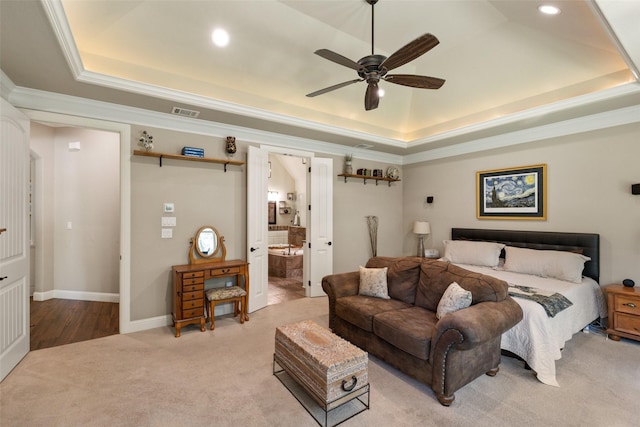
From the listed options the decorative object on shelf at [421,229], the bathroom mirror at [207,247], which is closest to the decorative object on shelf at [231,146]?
the bathroom mirror at [207,247]

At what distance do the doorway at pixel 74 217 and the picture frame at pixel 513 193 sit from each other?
5.91 m

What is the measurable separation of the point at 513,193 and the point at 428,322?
10.2ft

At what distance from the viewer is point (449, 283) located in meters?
2.93

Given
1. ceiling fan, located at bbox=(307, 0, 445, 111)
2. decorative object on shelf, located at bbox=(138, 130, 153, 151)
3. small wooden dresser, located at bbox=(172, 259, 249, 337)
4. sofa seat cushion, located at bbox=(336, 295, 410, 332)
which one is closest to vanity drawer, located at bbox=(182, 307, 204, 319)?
small wooden dresser, located at bbox=(172, 259, 249, 337)

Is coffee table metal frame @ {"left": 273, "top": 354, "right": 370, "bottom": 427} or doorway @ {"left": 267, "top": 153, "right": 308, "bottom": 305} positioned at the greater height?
doorway @ {"left": 267, "top": 153, "right": 308, "bottom": 305}

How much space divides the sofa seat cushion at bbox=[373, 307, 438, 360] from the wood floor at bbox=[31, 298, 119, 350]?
3.18 meters

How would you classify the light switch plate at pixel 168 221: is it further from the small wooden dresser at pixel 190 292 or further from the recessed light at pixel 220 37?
the recessed light at pixel 220 37

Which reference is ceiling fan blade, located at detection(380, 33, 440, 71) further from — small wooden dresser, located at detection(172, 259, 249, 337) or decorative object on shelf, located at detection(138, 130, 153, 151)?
small wooden dresser, located at detection(172, 259, 249, 337)

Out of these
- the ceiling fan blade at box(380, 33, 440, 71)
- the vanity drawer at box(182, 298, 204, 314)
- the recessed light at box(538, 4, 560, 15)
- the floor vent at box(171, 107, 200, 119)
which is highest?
the recessed light at box(538, 4, 560, 15)

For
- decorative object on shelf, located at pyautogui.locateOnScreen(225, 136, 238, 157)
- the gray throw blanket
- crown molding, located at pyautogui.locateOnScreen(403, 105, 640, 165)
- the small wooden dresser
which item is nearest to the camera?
the gray throw blanket

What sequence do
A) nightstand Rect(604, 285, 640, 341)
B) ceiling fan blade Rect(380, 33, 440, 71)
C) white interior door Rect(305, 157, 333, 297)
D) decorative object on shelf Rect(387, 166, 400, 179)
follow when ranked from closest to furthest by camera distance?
ceiling fan blade Rect(380, 33, 440, 71)
nightstand Rect(604, 285, 640, 341)
white interior door Rect(305, 157, 333, 297)
decorative object on shelf Rect(387, 166, 400, 179)

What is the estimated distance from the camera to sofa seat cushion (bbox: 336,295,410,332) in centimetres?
293

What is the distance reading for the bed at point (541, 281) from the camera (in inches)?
105

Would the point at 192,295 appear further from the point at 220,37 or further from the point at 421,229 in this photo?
the point at 421,229
